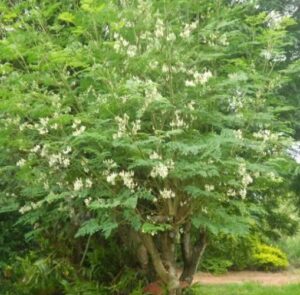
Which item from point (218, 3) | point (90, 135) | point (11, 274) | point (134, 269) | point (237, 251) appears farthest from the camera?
point (237, 251)

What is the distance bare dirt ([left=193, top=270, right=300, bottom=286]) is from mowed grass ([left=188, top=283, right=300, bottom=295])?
2.07 ft

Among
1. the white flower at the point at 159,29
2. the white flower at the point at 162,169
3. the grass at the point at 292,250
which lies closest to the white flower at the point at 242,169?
the white flower at the point at 162,169

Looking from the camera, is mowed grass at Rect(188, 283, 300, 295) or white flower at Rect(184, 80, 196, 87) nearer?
white flower at Rect(184, 80, 196, 87)

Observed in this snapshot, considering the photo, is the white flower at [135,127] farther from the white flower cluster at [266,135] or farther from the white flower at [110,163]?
the white flower cluster at [266,135]

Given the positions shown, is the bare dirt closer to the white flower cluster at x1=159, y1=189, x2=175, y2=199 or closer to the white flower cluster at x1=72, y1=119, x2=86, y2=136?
the white flower cluster at x1=159, y1=189, x2=175, y2=199

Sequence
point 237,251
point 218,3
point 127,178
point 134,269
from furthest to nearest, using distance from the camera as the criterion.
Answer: point 237,251
point 134,269
point 218,3
point 127,178

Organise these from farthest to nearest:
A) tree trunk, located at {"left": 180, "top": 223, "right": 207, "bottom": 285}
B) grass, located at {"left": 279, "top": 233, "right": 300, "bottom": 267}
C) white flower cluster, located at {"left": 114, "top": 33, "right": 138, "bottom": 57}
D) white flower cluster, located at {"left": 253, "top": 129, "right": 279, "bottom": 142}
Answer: grass, located at {"left": 279, "top": 233, "right": 300, "bottom": 267}
tree trunk, located at {"left": 180, "top": 223, "right": 207, "bottom": 285}
white flower cluster, located at {"left": 253, "top": 129, "right": 279, "bottom": 142}
white flower cluster, located at {"left": 114, "top": 33, "right": 138, "bottom": 57}

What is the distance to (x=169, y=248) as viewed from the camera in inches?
250

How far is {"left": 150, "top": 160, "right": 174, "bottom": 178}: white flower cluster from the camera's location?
476 centimetres

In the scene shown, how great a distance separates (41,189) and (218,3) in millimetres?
2813

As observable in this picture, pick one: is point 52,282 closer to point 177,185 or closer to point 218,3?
point 177,185

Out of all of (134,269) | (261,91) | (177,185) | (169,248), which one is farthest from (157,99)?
(134,269)

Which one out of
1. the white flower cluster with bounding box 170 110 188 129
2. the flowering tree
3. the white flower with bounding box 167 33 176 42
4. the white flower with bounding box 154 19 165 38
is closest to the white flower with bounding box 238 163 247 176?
the flowering tree

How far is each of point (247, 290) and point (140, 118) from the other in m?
4.78
